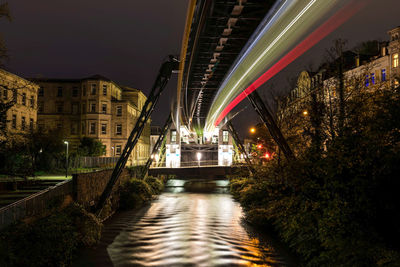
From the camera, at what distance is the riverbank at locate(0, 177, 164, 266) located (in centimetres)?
1010

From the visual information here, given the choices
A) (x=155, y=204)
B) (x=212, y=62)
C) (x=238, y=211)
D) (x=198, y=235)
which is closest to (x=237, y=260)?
(x=198, y=235)

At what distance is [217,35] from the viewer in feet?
46.2

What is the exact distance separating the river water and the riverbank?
2.42 ft

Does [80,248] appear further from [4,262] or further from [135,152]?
[135,152]

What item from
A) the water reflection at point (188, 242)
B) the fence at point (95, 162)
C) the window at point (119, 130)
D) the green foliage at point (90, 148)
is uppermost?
the window at point (119, 130)

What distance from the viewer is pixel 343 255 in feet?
28.8

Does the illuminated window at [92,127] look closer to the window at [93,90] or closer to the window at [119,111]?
the window at [119,111]

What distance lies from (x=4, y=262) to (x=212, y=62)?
12694mm

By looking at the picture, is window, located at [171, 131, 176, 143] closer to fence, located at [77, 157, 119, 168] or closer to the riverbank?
fence, located at [77, 157, 119, 168]

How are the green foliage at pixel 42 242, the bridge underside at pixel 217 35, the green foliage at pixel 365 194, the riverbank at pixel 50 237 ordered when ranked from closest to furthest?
the green foliage at pixel 365 194 < the green foliage at pixel 42 242 < the riverbank at pixel 50 237 < the bridge underside at pixel 217 35

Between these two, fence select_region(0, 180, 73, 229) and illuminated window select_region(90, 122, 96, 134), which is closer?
fence select_region(0, 180, 73, 229)

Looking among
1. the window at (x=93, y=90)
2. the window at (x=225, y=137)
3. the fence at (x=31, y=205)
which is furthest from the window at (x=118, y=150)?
the fence at (x=31, y=205)

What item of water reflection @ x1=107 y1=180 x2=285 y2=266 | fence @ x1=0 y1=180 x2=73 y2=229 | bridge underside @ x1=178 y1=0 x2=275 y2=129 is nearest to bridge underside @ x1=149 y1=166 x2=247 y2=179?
water reflection @ x1=107 y1=180 x2=285 y2=266

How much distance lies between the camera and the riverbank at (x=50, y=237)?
33.1ft
